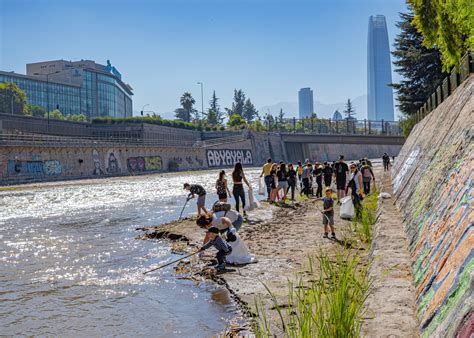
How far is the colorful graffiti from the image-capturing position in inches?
2173

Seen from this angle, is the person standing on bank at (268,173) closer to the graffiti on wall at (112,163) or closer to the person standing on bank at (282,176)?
the person standing on bank at (282,176)

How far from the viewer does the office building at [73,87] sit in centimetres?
12644

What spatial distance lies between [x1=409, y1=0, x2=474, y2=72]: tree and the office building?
4687 inches

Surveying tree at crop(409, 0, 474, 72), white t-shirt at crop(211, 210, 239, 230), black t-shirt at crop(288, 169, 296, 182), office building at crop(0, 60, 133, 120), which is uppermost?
office building at crop(0, 60, 133, 120)

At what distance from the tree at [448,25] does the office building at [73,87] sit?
119m

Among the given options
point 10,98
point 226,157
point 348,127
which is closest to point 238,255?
point 226,157

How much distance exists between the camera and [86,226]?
16.5 m

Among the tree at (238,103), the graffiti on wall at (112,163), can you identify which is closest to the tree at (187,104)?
the tree at (238,103)

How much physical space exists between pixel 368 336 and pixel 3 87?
103698mm

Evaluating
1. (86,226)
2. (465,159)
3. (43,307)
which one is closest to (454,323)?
(465,159)

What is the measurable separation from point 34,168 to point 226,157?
39282 millimetres

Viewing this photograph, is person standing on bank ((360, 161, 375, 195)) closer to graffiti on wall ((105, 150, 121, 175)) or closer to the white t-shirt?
the white t-shirt

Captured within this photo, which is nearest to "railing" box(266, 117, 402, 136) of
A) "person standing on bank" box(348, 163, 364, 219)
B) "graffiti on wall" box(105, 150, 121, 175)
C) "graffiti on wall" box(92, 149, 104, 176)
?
"graffiti on wall" box(105, 150, 121, 175)

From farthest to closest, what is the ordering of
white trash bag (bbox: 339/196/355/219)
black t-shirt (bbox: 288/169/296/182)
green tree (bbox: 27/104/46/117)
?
green tree (bbox: 27/104/46/117)
black t-shirt (bbox: 288/169/296/182)
white trash bag (bbox: 339/196/355/219)
